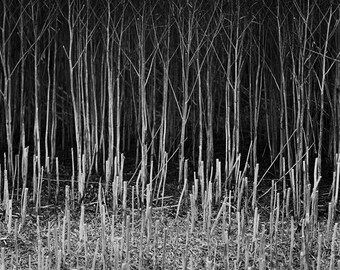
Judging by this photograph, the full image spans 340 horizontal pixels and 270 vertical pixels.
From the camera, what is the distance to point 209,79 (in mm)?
4555

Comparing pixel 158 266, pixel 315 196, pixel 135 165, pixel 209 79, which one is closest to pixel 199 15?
pixel 209 79

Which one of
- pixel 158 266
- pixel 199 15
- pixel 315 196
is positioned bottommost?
pixel 158 266

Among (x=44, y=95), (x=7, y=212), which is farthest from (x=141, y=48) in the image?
(x=44, y=95)

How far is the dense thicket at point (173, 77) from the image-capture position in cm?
425

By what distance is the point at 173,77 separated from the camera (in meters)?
5.41

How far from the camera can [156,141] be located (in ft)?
17.6

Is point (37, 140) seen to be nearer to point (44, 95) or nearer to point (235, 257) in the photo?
point (235, 257)

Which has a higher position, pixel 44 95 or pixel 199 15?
pixel 199 15

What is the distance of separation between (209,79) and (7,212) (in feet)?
4.63

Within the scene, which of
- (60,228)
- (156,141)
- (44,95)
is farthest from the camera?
(44,95)

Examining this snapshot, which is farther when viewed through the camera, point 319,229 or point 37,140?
point 37,140

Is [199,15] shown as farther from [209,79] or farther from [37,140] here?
[37,140]

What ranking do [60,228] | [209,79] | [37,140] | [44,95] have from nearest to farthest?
1. [60,228]
2. [37,140]
3. [209,79]
4. [44,95]

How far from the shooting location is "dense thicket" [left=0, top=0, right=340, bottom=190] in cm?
425
